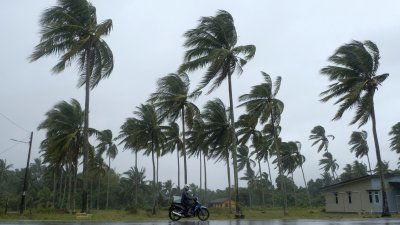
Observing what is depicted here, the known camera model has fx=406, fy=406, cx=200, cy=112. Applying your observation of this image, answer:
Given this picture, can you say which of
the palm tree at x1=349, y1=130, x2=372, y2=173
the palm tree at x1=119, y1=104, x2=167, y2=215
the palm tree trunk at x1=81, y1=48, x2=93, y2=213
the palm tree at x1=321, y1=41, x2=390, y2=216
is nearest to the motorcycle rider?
the palm tree trunk at x1=81, y1=48, x2=93, y2=213

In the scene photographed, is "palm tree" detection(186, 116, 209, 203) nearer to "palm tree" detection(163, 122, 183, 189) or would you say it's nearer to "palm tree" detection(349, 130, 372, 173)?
"palm tree" detection(163, 122, 183, 189)

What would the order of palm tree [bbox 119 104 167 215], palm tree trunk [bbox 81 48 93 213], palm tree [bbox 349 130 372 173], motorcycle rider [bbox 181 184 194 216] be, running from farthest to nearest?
palm tree [bbox 349 130 372 173]
palm tree [bbox 119 104 167 215]
palm tree trunk [bbox 81 48 93 213]
motorcycle rider [bbox 181 184 194 216]

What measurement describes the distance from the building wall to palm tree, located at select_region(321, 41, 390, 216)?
10470mm

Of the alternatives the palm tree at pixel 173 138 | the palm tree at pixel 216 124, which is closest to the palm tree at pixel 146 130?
the palm tree at pixel 173 138

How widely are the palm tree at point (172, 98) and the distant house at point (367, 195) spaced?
17200mm

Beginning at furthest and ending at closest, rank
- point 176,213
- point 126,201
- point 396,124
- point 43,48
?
point 126,201, point 396,124, point 43,48, point 176,213

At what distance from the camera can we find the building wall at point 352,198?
38000mm

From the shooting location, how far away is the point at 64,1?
24906 millimetres

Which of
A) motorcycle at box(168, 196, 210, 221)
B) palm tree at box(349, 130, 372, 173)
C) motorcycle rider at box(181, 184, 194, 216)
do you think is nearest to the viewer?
motorcycle at box(168, 196, 210, 221)

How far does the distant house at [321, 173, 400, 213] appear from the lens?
36969mm

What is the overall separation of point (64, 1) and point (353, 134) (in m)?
63.1

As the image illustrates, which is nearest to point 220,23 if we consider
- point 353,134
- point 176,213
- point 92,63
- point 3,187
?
point 92,63

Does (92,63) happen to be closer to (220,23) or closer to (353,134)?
(220,23)

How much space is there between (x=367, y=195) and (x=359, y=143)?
127 feet
